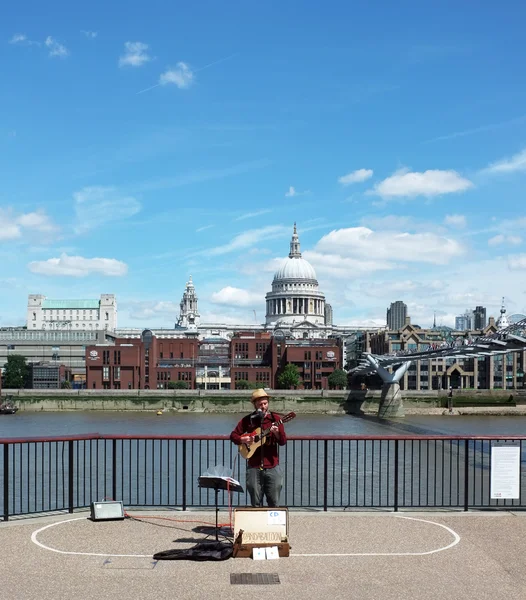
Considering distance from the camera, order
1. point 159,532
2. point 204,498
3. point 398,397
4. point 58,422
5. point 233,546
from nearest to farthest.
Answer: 1. point 233,546
2. point 159,532
3. point 204,498
4. point 58,422
5. point 398,397

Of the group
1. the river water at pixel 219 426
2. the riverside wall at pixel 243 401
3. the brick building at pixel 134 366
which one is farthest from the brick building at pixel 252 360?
the river water at pixel 219 426

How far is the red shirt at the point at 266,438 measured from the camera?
962cm

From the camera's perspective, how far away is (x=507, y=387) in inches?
4099

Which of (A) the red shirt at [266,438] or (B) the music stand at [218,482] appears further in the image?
(B) the music stand at [218,482]

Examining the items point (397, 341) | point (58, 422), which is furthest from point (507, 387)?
point (58, 422)

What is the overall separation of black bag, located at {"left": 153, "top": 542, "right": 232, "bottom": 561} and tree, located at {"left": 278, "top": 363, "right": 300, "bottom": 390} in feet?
294

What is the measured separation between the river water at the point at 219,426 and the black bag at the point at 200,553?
41.2m

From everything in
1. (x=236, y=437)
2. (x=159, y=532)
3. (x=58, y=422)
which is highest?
(x=236, y=437)

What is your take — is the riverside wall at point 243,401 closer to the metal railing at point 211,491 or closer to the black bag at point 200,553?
the metal railing at point 211,491

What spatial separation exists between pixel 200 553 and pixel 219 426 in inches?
1997

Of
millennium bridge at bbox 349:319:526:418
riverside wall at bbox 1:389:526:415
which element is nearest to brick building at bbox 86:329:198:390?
riverside wall at bbox 1:389:526:415

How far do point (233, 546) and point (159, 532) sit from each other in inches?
53.9

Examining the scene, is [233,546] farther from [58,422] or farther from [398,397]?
[398,397]

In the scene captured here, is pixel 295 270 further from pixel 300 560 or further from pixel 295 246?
pixel 300 560
